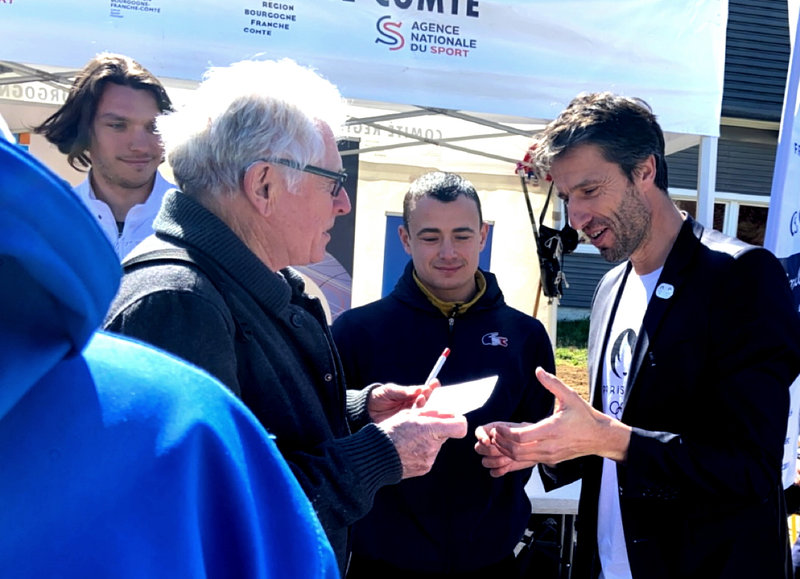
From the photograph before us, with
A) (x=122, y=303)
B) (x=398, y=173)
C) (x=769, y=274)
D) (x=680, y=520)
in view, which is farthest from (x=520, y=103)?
(x=122, y=303)

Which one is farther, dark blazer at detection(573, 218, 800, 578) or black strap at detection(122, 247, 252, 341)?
dark blazer at detection(573, 218, 800, 578)

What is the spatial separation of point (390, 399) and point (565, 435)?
47 centimetres

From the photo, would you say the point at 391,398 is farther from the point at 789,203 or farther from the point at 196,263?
the point at 789,203

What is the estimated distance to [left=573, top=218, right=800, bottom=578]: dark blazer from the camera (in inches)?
69.6

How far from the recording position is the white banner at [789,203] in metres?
2.75

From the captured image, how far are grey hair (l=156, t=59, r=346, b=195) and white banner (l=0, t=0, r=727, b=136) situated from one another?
1944 millimetres

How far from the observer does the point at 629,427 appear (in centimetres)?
183

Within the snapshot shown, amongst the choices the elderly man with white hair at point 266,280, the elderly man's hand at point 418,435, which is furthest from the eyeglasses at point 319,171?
the elderly man's hand at point 418,435

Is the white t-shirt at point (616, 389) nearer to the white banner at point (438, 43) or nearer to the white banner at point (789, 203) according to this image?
the white banner at point (789, 203)

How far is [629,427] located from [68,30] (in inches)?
113

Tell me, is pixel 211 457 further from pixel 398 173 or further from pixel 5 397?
pixel 398 173

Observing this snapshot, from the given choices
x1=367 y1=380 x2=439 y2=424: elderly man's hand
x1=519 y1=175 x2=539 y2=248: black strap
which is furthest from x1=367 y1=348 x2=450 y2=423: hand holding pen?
x1=519 y1=175 x2=539 y2=248: black strap

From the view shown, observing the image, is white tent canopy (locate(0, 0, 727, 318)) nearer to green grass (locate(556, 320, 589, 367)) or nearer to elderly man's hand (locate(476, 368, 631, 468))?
elderly man's hand (locate(476, 368, 631, 468))

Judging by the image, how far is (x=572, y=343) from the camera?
1134cm
